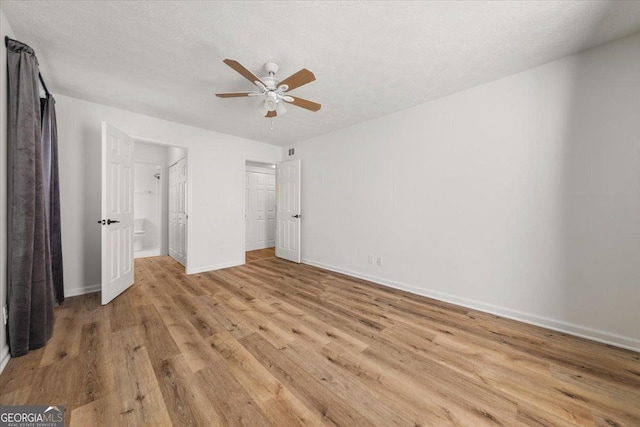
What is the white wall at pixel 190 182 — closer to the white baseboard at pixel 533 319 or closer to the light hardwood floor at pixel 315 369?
the light hardwood floor at pixel 315 369

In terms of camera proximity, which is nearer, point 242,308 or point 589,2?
point 589,2

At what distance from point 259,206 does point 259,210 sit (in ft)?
0.37

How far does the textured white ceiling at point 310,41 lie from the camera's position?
1.63m

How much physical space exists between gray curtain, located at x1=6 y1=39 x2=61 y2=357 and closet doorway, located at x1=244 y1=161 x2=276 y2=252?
425 centimetres

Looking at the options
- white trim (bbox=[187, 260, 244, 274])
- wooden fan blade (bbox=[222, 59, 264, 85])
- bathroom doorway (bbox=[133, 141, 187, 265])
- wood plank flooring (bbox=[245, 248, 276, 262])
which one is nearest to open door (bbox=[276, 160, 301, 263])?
wood plank flooring (bbox=[245, 248, 276, 262])

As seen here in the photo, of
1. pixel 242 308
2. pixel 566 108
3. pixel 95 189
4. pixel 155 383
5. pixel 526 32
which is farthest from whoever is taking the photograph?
pixel 95 189

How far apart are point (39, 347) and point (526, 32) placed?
15.2ft

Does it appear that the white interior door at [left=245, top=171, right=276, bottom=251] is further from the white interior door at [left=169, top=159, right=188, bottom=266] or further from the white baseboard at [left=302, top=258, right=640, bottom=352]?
the white baseboard at [left=302, top=258, right=640, bottom=352]

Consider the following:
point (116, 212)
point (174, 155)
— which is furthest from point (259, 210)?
point (116, 212)

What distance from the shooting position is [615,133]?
1.97m

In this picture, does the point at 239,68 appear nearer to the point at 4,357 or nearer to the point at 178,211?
the point at 4,357

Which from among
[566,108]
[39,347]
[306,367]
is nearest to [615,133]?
[566,108]

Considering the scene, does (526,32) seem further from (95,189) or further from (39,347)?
(95,189)

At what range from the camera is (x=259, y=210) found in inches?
254
